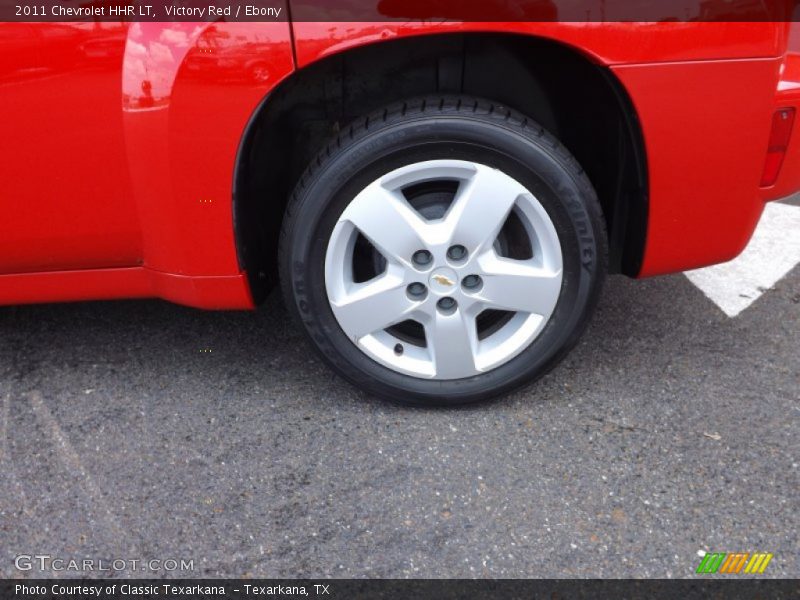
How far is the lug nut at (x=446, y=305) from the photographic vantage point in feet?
6.48

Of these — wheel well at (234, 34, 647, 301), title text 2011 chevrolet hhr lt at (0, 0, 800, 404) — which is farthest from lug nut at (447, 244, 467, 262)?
wheel well at (234, 34, 647, 301)

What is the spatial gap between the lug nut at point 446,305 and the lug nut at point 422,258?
0.11m

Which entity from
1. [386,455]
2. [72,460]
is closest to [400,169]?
[386,455]

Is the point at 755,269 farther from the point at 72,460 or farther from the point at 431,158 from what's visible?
the point at 72,460

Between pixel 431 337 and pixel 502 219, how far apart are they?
341 millimetres

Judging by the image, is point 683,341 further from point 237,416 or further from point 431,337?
point 237,416

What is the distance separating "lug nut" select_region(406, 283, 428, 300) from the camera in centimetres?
195

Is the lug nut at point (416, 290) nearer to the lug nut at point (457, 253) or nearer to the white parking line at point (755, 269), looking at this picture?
the lug nut at point (457, 253)

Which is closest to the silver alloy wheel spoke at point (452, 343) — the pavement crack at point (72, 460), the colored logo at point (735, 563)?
the colored logo at point (735, 563)

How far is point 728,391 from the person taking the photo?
214cm

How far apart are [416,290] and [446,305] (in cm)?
9

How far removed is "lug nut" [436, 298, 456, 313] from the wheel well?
466mm
